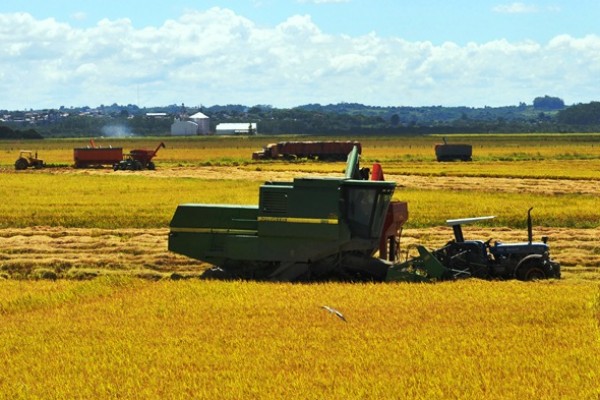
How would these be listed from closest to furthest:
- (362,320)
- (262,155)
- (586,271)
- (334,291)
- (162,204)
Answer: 1. (362,320)
2. (334,291)
3. (586,271)
4. (162,204)
5. (262,155)

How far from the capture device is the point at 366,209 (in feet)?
60.9

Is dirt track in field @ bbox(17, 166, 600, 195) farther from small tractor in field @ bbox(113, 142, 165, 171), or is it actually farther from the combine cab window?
the combine cab window

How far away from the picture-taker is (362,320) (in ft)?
47.2

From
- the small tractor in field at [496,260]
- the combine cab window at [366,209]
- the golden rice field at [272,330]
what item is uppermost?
the combine cab window at [366,209]

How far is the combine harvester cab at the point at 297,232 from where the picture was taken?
1836 centimetres

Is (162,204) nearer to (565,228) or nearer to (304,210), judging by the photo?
(565,228)

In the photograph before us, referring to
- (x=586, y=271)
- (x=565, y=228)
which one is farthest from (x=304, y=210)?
(x=565, y=228)

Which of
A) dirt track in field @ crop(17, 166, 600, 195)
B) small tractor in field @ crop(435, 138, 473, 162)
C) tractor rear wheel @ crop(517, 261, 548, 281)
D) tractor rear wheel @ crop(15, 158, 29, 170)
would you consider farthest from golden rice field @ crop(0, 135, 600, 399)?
small tractor in field @ crop(435, 138, 473, 162)

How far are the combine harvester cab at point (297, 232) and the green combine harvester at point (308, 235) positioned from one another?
2cm

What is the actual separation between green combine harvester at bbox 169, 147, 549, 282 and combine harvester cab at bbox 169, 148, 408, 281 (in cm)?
2

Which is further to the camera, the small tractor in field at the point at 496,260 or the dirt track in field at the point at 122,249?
the dirt track in field at the point at 122,249

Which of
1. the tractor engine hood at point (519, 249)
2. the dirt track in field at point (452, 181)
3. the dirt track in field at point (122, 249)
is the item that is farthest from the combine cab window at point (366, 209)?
the dirt track in field at point (452, 181)

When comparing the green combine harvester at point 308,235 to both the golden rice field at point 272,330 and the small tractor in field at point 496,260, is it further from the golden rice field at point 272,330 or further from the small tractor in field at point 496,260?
the golden rice field at point 272,330

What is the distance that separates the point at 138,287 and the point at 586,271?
31.6ft
